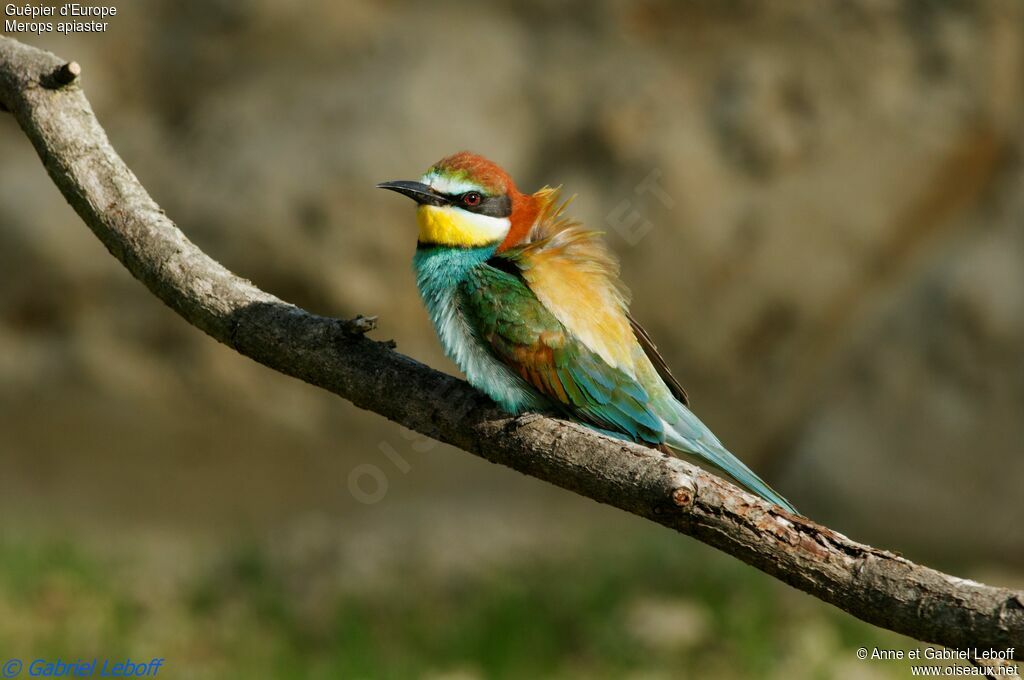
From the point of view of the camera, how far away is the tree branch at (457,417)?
5.08 feet

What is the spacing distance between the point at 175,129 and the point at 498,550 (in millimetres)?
2535

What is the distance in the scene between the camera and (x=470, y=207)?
254 centimetres

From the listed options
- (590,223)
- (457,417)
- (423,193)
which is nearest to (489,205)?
(423,193)

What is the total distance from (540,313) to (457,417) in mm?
452

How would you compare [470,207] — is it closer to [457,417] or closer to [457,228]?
[457,228]

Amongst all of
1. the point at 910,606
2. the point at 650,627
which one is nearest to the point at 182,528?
the point at 650,627

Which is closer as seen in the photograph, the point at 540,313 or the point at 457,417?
the point at 457,417

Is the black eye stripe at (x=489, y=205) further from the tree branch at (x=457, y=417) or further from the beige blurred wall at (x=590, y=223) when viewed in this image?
the beige blurred wall at (x=590, y=223)

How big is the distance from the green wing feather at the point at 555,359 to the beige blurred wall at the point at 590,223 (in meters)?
2.67

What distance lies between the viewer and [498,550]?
4883 mm

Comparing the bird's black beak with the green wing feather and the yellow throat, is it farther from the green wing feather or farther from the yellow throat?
the green wing feather

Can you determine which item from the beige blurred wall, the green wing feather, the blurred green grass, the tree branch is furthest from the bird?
the beige blurred wall

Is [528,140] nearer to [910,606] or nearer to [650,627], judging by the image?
[650,627]

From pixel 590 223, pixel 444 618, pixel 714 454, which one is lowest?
pixel 444 618
